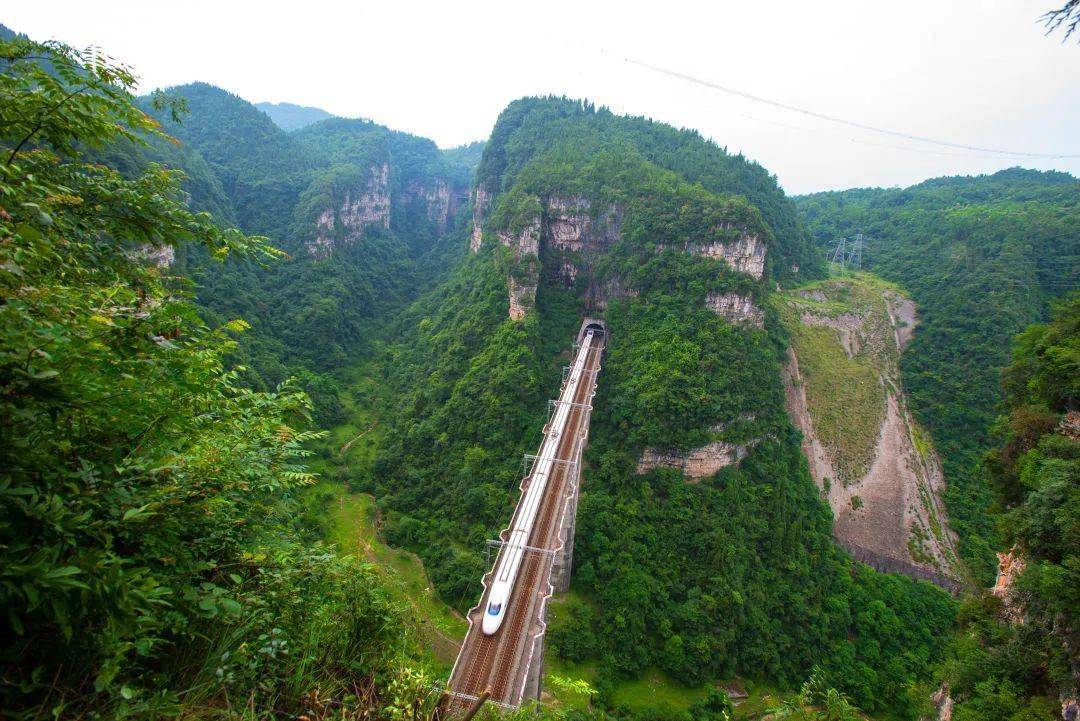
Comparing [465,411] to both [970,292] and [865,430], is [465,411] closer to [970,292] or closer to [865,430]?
[865,430]

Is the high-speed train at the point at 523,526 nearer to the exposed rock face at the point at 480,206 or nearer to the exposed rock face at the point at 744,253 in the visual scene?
the exposed rock face at the point at 744,253

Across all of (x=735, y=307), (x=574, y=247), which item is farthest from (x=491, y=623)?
(x=574, y=247)

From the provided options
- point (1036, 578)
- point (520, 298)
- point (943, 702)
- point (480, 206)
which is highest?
point (480, 206)

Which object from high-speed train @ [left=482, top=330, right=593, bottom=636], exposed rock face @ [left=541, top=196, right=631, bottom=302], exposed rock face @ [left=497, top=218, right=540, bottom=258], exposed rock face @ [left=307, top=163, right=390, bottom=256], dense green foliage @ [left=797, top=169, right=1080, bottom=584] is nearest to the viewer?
high-speed train @ [left=482, top=330, right=593, bottom=636]

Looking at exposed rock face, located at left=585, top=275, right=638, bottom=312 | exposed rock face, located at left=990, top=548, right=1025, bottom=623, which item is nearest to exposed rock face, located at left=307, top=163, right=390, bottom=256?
exposed rock face, located at left=585, top=275, right=638, bottom=312

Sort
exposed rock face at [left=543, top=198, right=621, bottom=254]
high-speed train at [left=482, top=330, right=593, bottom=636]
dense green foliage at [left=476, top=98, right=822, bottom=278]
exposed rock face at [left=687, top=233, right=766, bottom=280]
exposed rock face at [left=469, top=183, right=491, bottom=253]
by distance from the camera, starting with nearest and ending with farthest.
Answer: high-speed train at [left=482, top=330, right=593, bottom=636] < exposed rock face at [left=687, top=233, right=766, bottom=280] < exposed rock face at [left=543, top=198, right=621, bottom=254] < dense green foliage at [left=476, top=98, right=822, bottom=278] < exposed rock face at [left=469, top=183, right=491, bottom=253]

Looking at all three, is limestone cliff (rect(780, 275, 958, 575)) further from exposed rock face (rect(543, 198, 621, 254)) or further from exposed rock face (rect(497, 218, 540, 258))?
exposed rock face (rect(497, 218, 540, 258))

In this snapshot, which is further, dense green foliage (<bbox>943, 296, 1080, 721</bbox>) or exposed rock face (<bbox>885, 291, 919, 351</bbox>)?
exposed rock face (<bbox>885, 291, 919, 351</bbox>)
